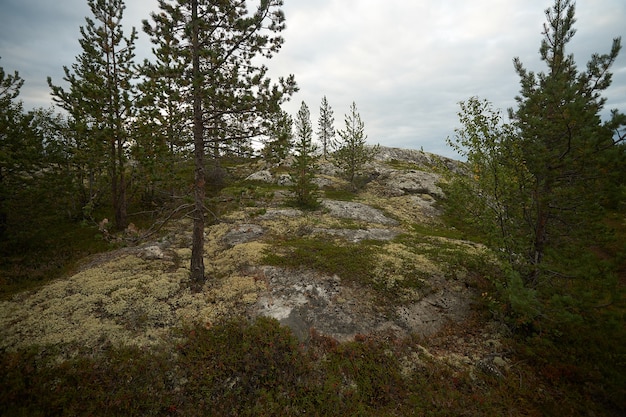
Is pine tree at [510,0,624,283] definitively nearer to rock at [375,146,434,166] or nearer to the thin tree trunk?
the thin tree trunk

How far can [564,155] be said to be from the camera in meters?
8.76

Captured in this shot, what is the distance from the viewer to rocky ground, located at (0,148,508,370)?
9.55 metres

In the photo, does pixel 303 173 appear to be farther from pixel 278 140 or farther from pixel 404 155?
pixel 404 155

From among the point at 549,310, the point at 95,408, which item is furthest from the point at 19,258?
the point at 549,310

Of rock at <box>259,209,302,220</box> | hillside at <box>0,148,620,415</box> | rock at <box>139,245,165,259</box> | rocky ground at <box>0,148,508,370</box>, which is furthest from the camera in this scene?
rock at <box>259,209,302,220</box>

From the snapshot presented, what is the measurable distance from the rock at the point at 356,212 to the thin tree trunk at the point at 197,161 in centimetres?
1389

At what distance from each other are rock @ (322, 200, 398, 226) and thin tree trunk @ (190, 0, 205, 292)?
1389 centimetres

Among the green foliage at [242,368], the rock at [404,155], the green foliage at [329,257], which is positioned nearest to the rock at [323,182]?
the green foliage at [329,257]

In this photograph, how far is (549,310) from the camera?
317 inches

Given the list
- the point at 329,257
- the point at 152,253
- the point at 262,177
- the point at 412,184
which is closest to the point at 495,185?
the point at 329,257

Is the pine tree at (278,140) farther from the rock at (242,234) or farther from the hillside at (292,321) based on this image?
the rock at (242,234)

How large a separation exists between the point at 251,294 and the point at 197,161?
6.32 meters

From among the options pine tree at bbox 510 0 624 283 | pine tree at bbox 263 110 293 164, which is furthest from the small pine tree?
pine tree at bbox 510 0 624 283

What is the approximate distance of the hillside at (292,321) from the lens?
25.6 feet
